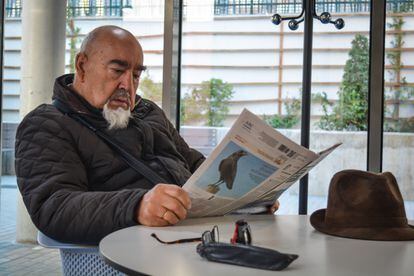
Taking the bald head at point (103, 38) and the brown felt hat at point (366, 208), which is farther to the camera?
the bald head at point (103, 38)

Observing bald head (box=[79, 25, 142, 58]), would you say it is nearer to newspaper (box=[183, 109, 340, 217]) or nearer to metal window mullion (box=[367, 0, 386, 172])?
newspaper (box=[183, 109, 340, 217])

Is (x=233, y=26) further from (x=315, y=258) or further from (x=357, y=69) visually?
(x=315, y=258)

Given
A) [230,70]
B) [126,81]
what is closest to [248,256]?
[126,81]

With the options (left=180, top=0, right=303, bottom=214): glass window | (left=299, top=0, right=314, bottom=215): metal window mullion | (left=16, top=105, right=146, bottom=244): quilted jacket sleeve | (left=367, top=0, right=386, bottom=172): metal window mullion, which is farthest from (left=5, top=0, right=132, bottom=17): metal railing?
(left=16, top=105, right=146, bottom=244): quilted jacket sleeve

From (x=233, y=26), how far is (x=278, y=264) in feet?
9.41

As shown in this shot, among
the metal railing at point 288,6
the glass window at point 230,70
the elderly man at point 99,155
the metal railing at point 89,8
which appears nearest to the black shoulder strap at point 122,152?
the elderly man at point 99,155

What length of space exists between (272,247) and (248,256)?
0.20 m

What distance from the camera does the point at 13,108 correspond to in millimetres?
4082

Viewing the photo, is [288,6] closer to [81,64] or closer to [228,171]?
[81,64]

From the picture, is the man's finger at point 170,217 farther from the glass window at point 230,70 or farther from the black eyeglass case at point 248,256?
the glass window at point 230,70

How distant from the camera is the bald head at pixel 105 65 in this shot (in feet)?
5.76

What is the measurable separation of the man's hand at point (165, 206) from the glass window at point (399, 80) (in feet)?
7.83

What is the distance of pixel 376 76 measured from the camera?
10.7 ft

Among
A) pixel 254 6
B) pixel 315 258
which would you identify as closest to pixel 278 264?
pixel 315 258
